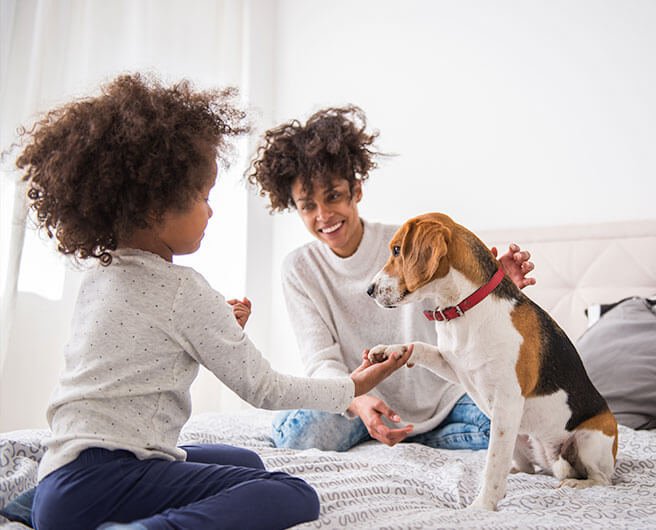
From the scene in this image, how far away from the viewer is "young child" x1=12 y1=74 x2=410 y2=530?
895mm

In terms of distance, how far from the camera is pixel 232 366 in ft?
3.36

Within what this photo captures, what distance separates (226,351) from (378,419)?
1.73ft

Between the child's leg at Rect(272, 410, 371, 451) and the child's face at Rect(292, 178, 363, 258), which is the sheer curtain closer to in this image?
the child's face at Rect(292, 178, 363, 258)

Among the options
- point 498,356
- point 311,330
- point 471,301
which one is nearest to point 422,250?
point 471,301

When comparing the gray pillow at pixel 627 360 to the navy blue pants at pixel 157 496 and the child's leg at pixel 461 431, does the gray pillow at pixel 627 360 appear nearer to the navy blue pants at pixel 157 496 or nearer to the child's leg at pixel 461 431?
the child's leg at pixel 461 431

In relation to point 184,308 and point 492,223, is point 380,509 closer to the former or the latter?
point 184,308

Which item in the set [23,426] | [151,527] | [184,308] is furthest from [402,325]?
[23,426]

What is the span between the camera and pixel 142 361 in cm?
97

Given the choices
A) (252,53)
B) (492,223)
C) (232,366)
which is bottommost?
(232,366)

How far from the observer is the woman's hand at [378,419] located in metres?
1.31

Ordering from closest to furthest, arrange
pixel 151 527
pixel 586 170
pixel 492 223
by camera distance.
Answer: pixel 151 527 → pixel 586 170 → pixel 492 223

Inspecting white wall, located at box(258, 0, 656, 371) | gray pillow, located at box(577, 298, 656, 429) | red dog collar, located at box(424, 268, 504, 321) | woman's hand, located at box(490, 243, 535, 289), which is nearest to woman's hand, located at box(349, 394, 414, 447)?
red dog collar, located at box(424, 268, 504, 321)

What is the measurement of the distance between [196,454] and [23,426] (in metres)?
1.60

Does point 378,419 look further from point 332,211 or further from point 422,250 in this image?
point 332,211
